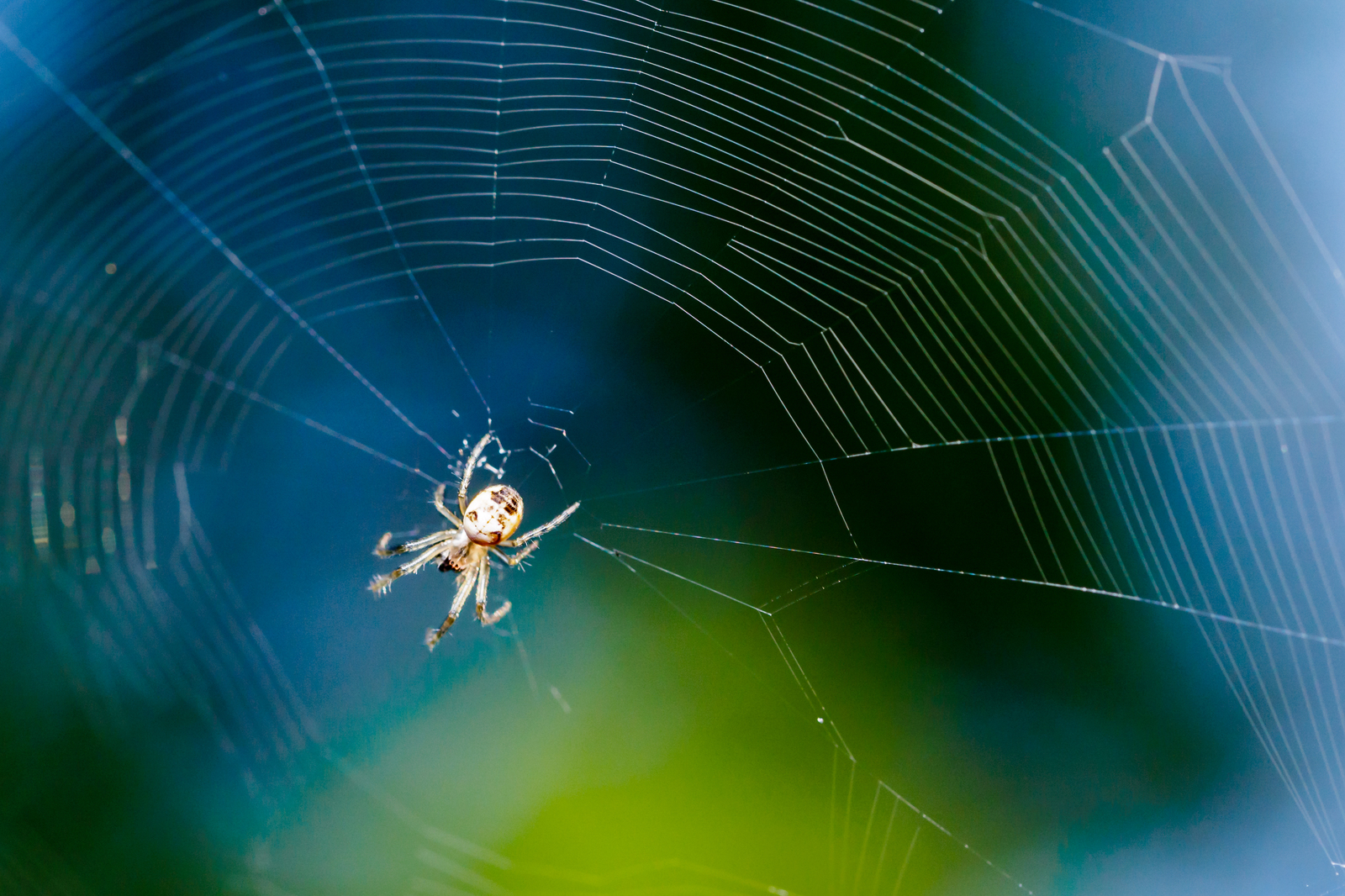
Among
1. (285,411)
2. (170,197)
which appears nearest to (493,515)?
(285,411)

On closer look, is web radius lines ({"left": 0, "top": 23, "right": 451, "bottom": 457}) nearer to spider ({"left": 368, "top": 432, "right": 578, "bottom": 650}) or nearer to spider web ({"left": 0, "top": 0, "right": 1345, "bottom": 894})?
spider web ({"left": 0, "top": 0, "right": 1345, "bottom": 894})

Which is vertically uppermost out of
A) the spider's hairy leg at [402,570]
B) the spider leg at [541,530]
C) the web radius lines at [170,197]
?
the web radius lines at [170,197]

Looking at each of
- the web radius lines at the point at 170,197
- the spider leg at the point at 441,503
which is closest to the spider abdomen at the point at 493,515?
the spider leg at the point at 441,503

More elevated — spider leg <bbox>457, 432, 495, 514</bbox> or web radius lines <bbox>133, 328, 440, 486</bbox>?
spider leg <bbox>457, 432, 495, 514</bbox>

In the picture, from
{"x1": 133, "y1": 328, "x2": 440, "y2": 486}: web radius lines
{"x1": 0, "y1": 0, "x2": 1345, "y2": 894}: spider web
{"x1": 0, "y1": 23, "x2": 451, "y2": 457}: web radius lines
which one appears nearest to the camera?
{"x1": 0, "y1": 23, "x2": 451, "y2": 457}: web radius lines

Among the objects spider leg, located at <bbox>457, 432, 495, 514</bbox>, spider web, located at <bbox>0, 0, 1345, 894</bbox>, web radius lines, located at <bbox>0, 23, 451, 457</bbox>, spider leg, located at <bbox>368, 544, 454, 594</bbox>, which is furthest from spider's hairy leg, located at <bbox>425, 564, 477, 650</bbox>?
web radius lines, located at <bbox>0, 23, 451, 457</bbox>

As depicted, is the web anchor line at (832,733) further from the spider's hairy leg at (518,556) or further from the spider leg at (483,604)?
the spider leg at (483,604)

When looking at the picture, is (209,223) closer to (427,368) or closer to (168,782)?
(427,368)
